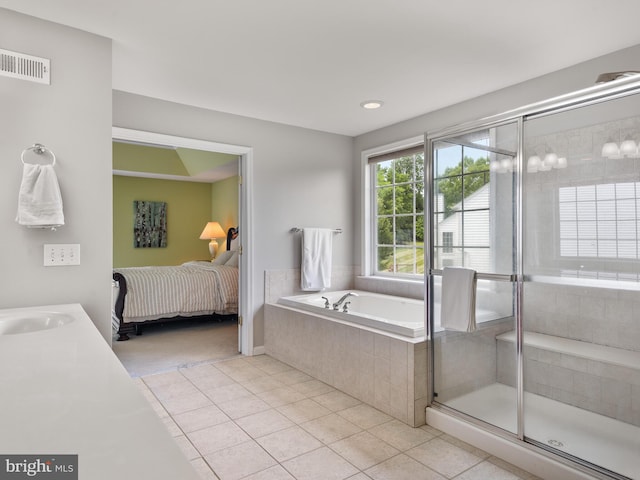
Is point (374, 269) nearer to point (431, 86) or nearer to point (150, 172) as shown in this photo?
point (431, 86)

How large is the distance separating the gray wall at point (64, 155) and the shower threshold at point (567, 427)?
7.24ft

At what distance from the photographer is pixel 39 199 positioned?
Result: 2.02 m

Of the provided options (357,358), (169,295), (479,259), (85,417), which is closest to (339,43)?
(479,259)

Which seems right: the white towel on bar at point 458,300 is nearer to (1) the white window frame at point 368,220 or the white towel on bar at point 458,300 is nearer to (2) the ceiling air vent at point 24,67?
(1) the white window frame at point 368,220

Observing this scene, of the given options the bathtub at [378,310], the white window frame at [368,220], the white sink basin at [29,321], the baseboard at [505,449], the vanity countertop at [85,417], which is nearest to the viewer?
the vanity countertop at [85,417]

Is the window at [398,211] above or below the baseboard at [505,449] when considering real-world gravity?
above

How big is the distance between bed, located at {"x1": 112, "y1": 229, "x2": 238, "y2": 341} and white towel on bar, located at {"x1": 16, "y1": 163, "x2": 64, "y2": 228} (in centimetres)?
273

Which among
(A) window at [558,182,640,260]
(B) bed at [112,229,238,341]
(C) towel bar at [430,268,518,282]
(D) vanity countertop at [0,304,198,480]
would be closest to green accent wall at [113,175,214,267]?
(B) bed at [112,229,238,341]

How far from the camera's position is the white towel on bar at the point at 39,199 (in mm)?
2000

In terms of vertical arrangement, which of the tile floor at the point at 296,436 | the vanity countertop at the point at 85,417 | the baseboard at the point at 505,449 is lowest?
the tile floor at the point at 296,436

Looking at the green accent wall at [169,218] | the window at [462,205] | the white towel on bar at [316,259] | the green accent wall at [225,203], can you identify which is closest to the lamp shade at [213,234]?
the green accent wall at [225,203]

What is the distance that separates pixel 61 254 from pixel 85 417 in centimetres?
176

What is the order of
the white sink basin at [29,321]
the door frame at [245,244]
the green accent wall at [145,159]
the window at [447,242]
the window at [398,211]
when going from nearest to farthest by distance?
the white sink basin at [29,321] < the window at [447,242] < the door frame at [245,244] < the window at [398,211] < the green accent wall at [145,159]

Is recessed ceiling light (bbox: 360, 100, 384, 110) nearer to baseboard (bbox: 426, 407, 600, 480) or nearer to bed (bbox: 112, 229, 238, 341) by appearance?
baseboard (bbox: 426, 407, 600, 480)
